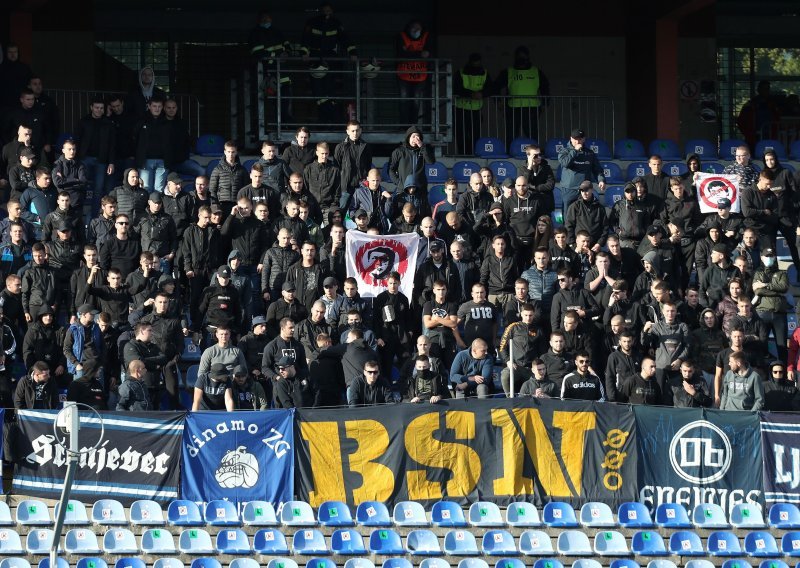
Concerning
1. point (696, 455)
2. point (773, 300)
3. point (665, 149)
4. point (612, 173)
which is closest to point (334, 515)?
point (696, 455)

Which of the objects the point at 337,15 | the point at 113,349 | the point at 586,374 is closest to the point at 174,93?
the point at 337,15

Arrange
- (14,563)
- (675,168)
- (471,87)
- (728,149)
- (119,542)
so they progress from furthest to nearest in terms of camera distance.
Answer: (728,149) < (471,87) < (675,168) < (119,542) < (14,563)

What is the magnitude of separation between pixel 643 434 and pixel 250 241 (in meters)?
5.53

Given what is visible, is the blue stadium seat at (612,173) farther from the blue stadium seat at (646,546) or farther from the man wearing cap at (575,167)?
the blue stadium seat at (646,546)

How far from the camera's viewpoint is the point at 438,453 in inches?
690

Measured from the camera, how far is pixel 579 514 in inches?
689

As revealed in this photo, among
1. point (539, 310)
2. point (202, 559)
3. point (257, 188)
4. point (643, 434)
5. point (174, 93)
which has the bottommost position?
point (202, 559)

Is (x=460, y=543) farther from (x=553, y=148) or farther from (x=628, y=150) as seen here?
(x=628, y=150)

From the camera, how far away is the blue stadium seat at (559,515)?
56.9 feet

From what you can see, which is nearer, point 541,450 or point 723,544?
point 723,544

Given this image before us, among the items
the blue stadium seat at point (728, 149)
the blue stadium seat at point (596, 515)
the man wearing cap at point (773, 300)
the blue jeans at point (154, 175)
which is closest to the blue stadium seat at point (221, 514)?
the blue stadium seat at point (596, 515)

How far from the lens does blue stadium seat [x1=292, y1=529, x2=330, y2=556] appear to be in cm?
1684

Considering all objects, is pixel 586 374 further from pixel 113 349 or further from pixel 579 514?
pixel 113 349

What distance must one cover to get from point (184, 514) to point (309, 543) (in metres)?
1.32
